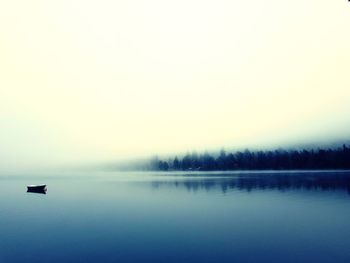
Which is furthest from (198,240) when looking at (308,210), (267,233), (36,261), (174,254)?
(308,210)

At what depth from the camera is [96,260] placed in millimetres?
33500

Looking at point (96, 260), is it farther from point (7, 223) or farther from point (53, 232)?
point (7, 223)

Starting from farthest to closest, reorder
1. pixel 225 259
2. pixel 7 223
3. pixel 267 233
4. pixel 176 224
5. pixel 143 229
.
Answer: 1. pixel 7 223
2. pixel 176 224
3. pixel 143 229
4. pixel 267 233
5. pixel 225 259

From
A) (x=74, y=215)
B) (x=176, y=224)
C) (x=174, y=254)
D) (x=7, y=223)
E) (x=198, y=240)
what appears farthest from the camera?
(x=74, y=215)

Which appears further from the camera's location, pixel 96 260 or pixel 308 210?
pixel 308 210

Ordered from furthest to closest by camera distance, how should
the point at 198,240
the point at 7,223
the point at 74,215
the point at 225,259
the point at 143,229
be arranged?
the point at 74,215 → the point at 7,223 → the point at 143,229 → the point at 198,240 → the point at 225,259

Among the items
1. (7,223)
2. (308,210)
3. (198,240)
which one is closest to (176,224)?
(198,240)

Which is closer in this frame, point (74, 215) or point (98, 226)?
point (98, 226)

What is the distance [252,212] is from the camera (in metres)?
63.7

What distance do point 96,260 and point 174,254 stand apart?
26.7 ft

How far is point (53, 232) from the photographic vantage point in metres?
50.8

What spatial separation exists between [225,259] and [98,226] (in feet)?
89.8

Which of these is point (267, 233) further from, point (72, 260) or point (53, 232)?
point (53, 232)

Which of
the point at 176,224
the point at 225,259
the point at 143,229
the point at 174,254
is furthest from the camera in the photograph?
the point at 176,224
